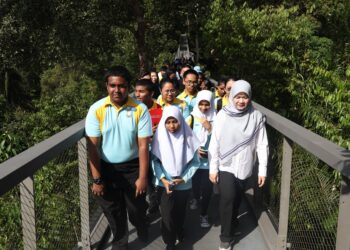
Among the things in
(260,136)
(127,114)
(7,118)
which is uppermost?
(127,114)

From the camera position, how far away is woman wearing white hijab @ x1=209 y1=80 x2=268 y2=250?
340cm

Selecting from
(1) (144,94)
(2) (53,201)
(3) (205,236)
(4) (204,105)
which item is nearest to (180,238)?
(3) (205,236)

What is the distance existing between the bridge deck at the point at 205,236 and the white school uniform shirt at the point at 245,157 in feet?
2.22

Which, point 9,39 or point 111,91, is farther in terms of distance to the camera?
point 9,39

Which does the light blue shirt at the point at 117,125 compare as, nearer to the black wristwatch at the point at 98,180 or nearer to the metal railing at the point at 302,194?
the black wristwatch at the point at 98,180

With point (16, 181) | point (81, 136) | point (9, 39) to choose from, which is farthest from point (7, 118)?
point (16, 181)

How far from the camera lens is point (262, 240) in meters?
3.78

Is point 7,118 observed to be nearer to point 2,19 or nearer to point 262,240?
point 2,19

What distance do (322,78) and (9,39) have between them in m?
10.6

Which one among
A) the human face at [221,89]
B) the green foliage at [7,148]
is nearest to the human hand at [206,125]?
the human face at [221,89]

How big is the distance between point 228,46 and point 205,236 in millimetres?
6678

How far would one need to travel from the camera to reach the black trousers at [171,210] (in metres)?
3.54

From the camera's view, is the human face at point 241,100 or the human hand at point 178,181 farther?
the human hand at point 178,181

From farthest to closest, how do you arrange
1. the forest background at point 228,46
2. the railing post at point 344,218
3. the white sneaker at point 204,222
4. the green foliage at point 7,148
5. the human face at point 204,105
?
the forest background at point 228,46
the green foliage at point 7,148
the human face at point 204,105
the white sneaker at point 204,222
the railing post at point 344,218
